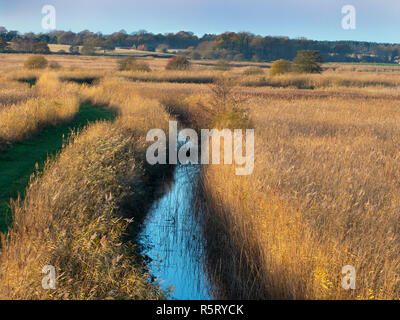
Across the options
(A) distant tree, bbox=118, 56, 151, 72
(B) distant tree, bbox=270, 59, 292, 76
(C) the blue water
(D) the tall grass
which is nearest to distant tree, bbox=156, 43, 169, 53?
(A) distant tree, bbox=118, 56, 151, 72

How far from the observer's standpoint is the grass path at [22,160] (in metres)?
7.56

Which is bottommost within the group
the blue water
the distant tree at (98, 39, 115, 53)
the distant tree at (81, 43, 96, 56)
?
the blue water

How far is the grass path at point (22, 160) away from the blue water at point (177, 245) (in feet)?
8.09

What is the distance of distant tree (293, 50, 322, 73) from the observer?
4912cm

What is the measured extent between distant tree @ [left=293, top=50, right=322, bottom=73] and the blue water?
136ft

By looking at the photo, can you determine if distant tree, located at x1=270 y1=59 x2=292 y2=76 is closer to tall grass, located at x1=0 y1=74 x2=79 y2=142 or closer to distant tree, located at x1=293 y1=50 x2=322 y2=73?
distant tree, located at x1=293 y1=50 x2=322 y2=73

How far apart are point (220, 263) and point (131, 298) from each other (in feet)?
7.83

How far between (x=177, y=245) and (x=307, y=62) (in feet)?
148

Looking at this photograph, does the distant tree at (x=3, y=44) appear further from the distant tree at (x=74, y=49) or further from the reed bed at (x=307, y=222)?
the reed bed at (x=307, y=222)

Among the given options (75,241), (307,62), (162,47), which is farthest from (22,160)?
(162,47)

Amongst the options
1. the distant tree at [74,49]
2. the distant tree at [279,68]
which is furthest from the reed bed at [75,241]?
the distant tree at [74,49]

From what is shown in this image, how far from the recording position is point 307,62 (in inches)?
1941

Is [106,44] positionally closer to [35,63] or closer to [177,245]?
[35,63]

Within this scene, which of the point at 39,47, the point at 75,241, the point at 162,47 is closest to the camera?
the point at 75,241
